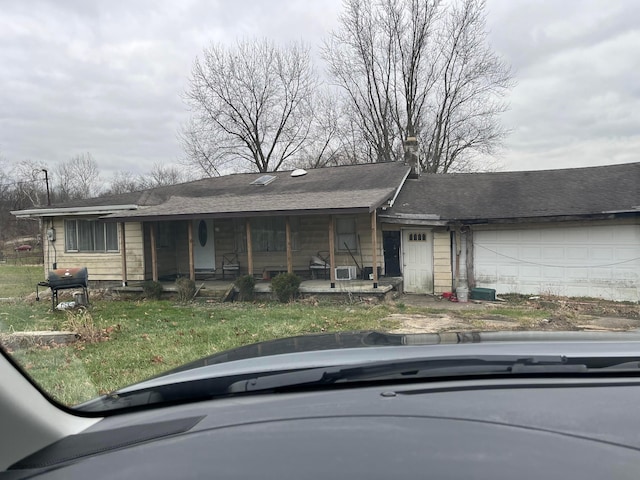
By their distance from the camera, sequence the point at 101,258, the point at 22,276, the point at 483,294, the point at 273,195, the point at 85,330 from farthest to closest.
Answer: the point at 101,258 → the point at 273,195 → the point at 483,294 → the point at 22,276 → the point at 85,330

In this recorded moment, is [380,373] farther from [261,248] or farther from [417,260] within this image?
[261,248]

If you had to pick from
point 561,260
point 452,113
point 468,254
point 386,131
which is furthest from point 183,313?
point 452,113

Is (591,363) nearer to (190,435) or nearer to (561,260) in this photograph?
(190,435)

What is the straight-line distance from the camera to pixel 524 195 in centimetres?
1488

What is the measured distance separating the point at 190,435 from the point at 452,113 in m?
33.0

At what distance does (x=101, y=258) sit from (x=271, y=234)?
6.07 m

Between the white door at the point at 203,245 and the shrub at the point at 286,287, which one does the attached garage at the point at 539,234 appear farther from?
the white door at the point at 203,245

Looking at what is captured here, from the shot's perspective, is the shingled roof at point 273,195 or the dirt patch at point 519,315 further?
the shingled roof at point 273,195

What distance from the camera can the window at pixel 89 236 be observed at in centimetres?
1689

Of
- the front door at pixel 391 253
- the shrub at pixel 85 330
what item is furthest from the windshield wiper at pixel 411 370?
the front door at pixel 391 253

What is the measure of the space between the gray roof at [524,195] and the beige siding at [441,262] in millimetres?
679

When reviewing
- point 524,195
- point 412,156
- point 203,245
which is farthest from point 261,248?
point 524,195

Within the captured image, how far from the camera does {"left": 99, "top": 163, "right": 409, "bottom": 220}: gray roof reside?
13516mm

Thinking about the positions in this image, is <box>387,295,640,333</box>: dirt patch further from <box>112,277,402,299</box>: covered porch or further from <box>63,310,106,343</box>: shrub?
<box>63,310,106,343</box>: shrub
